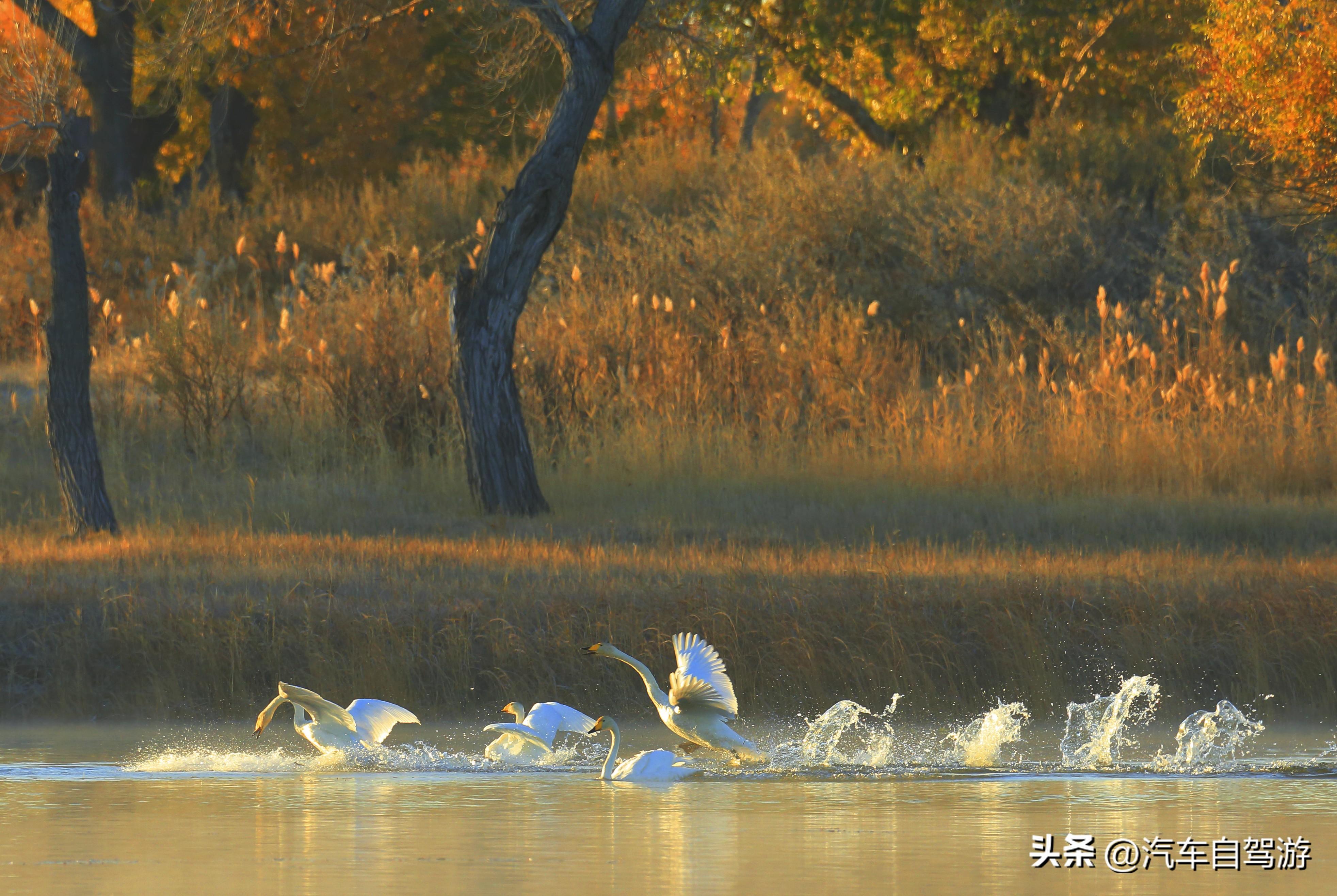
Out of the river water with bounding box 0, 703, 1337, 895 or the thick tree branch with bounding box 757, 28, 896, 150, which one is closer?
the river water with bounding box 0, 703, 1337, 895

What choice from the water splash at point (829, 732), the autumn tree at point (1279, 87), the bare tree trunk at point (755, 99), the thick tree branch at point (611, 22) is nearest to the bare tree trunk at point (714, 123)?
the bare tree trunk at point (755, 99)

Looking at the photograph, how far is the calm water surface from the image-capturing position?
6.32 m

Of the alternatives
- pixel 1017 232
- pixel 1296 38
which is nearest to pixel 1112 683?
pixel 1296 38

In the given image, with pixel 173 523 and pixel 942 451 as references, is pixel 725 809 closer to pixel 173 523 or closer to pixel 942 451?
pixel 173 523

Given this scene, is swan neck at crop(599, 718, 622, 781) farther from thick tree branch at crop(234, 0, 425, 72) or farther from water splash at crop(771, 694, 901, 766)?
thick tree branch at crop(234, 0, 425, 72)

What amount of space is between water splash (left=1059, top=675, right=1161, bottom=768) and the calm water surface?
18 centimetres

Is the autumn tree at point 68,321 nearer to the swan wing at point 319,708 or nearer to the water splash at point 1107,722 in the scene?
the swan wing at point 319,708

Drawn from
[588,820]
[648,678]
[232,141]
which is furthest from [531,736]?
[232,141]

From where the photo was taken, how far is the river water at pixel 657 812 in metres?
6.35

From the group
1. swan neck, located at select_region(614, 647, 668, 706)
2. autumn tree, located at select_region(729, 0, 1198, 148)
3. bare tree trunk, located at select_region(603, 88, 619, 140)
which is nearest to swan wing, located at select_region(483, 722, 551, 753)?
swan neck, located at select_region(614, 647, 668, 706)

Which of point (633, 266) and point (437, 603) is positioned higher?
point (633, 266)

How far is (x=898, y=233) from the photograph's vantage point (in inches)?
1014

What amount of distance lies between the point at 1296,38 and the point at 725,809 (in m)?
16.5

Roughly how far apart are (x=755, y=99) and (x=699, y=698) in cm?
4324
